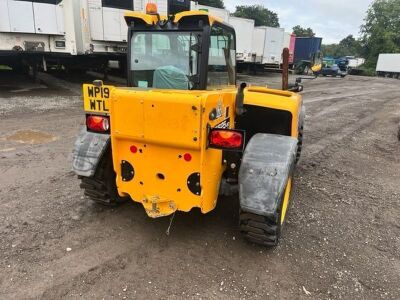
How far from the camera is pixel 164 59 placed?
11.7ft

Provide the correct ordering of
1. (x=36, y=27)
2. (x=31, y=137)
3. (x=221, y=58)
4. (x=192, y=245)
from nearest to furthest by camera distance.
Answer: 1. (x=192, y=245)
2. (x=221, y=58)
3. (x=31, y=137)
4. (x=36, y=27)

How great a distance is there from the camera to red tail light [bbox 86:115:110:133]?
3273 millimetres

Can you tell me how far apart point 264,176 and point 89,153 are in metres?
1.71

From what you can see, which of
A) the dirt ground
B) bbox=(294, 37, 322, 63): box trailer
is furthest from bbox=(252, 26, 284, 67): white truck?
the dirt ground

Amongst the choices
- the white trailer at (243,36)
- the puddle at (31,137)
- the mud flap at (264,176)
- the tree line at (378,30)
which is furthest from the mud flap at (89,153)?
the tree line at (378,30)

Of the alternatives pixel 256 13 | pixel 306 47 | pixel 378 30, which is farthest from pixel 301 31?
pixel 306 47

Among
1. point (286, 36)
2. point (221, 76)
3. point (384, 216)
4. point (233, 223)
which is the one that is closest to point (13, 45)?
point (221, 76)

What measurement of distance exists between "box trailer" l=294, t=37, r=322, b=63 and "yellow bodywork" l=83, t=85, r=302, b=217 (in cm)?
3036

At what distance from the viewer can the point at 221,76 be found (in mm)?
3867

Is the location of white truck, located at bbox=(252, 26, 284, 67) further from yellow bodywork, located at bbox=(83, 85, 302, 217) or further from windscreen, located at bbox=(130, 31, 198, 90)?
yellow bodywork, located at bbox=(83, 85, 302, 217)

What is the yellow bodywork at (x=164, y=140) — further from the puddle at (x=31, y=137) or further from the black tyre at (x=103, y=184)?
the puddle at (x=31, y=137)

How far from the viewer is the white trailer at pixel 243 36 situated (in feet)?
61.8

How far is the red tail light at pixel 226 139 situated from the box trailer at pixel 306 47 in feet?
99.9

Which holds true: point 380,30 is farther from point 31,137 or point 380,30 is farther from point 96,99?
point 96,99
